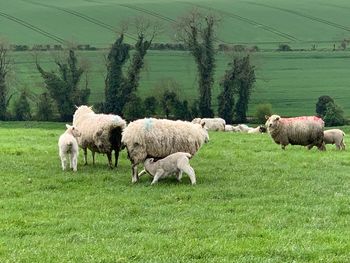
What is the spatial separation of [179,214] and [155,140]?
5124 millimetres

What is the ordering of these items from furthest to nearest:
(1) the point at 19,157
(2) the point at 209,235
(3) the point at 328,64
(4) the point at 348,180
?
(3) the point at 328,64
(1) the point at 19,157
(4) the point at 348,180
(2) the point at 209,235

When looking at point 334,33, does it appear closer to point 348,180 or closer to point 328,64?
point 328,64

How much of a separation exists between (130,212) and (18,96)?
57.2 m

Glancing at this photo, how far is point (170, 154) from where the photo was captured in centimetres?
1780

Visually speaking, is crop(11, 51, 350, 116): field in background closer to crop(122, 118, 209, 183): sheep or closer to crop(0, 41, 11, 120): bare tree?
crop(0, 41, 11, 120): bare tree

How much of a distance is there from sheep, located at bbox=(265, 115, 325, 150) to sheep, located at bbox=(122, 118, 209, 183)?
30.5 feet

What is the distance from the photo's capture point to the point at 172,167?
54.9 ft

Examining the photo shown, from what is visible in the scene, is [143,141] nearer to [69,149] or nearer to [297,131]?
[69,149]

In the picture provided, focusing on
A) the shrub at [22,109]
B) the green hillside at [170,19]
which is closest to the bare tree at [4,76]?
the shrub at [22,109]

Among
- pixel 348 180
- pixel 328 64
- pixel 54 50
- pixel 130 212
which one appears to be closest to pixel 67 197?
pixel 130 212

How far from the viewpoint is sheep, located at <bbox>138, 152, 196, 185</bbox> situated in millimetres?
16469

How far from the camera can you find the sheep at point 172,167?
54.0 ft

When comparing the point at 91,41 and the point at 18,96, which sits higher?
the point at 91,41

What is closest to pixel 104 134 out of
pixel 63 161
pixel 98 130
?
pixel 98 130
